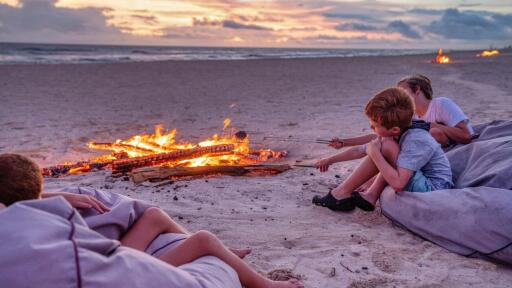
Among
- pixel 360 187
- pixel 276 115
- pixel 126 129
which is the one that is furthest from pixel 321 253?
pixel 276 115

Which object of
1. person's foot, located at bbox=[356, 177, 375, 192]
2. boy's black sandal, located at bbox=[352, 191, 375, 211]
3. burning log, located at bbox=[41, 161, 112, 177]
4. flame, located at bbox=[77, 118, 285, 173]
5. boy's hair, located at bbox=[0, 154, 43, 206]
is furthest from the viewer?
flame, located at bbox=[77, 118, 285, 173]

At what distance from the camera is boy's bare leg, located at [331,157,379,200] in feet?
15.3

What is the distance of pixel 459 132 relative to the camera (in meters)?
5.43

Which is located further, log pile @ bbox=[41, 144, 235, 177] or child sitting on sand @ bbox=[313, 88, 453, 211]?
log pile @ bbox=[41, 144, 235, 177]

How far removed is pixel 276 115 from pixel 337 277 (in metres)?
7.95

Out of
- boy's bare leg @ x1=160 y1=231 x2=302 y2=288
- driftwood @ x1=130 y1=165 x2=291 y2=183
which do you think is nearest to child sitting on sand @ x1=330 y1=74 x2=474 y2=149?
driftwood @ x1=130 y1=165 x2=291 y2=183

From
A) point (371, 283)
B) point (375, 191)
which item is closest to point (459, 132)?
point (375, 191)

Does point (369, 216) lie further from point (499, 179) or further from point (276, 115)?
point (276, 115)

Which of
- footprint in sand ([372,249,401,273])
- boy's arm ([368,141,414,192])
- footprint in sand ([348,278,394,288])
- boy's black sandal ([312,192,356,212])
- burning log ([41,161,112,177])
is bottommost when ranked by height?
footprint in sand ([348,278,394,288])

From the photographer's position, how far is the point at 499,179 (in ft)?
13.9

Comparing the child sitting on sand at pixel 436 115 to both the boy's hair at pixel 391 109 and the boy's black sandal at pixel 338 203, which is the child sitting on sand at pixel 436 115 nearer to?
the boy's black sandal at pixel 338 203

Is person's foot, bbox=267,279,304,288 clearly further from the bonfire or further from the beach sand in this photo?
the bonfire

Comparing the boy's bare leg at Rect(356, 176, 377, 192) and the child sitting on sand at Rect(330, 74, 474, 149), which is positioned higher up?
the child sitting on sand at Rect(330, 74, 474, 149)

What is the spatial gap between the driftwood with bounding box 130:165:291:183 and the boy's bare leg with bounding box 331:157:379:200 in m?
1.43
